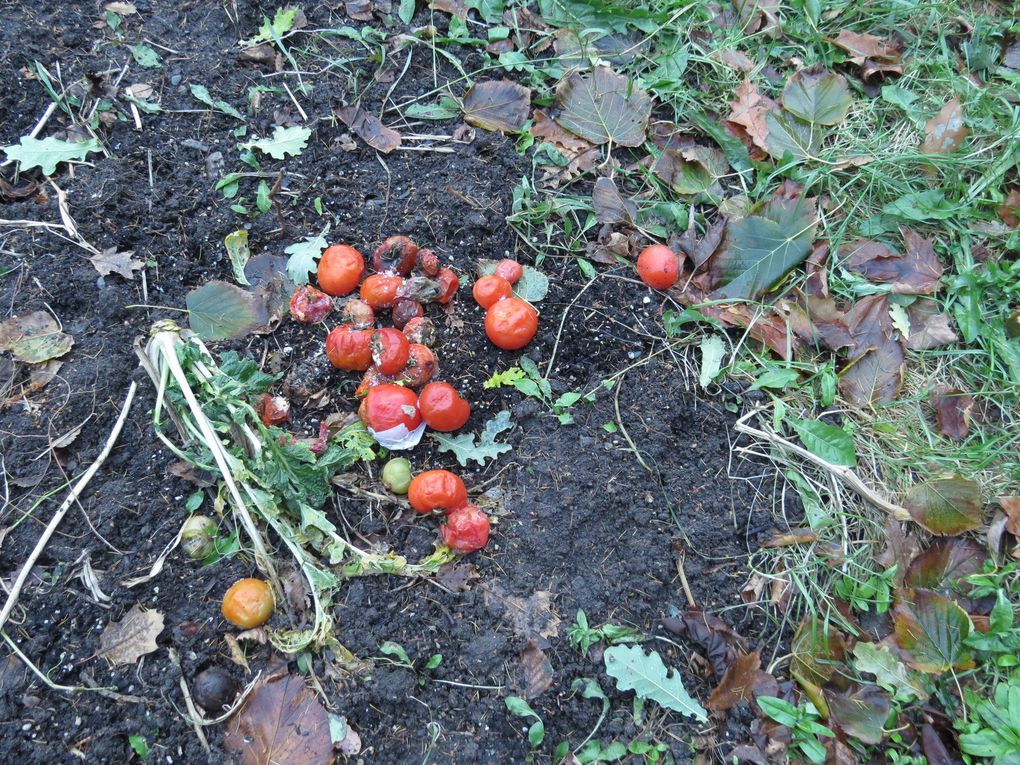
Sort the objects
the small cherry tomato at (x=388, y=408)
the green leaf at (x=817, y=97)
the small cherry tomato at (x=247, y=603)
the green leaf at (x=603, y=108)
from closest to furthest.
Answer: the small cherry tomato at (x=247, y=603), the small cherry tomato at (x=388, y=408), the green leaf at (x=603, y=108), the green leaf at (x=817, y=97)

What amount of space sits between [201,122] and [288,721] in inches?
106

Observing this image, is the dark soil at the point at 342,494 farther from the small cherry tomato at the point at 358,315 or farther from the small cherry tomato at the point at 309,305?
the small cherry tomato at the point at 358,315

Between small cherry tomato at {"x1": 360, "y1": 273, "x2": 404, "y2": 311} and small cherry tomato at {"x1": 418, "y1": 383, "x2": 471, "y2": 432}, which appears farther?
small cherry tomato at {"x1": 360, "y1": 273, "x2": 404, "y2": 311}

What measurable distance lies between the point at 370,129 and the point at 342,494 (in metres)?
1.81

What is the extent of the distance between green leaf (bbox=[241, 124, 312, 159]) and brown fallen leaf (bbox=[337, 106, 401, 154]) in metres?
0.21

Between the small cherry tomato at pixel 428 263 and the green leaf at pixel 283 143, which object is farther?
the green leaf at pixel 283 143

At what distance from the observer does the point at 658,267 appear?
3000 millimetres

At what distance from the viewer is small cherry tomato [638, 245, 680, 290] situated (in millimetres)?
3002

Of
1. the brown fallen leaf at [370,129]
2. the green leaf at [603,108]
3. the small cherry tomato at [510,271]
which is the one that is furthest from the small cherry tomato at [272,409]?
the green leaf at [603,108]

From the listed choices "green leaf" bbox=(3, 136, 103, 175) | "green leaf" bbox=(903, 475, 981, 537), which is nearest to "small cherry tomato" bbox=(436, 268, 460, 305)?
"green leaf" bbox=(3, 136, 103, 175)

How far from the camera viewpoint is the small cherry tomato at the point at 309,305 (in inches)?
112

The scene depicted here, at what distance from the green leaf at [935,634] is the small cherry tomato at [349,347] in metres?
2.19

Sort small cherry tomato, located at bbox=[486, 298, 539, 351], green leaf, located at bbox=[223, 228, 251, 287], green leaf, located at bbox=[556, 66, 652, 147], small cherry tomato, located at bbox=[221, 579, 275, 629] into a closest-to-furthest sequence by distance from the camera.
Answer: small cherry tomato, located at bbox=[221, 579, 275, 629], small cherry tomato, located at bbox=[486, 298, 539, 351], green leaf, located at bbox=[223, 228, 251, 287], green leaf, located at bbox=[556, 66, 652, 147]

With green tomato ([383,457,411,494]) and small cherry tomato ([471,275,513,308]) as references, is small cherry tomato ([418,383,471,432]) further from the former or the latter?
small cherry tomato ([471,275,513,308])
